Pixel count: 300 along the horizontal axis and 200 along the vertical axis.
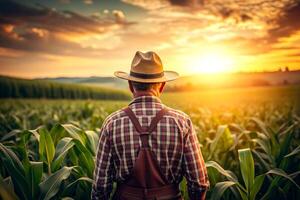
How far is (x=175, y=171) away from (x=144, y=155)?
10.3 inches

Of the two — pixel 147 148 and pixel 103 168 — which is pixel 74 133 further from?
pixel 147 148

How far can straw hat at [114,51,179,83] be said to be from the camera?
7.93 ft

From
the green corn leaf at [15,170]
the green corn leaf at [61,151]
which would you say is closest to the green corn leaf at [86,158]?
the green corn leaf at [61,151]

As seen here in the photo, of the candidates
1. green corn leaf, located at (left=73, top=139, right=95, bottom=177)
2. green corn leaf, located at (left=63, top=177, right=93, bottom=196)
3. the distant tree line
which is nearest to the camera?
green corn leaf, located at (left=63, top=177, right=93, bottom=196)

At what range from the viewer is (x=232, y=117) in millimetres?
8961

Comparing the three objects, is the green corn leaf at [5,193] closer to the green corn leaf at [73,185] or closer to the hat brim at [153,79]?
the green corn leaf at [73,185]

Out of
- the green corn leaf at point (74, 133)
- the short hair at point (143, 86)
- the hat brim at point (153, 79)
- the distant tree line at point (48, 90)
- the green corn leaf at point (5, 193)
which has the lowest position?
the distant tree line at point (48, 90)

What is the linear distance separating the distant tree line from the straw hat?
124 feet

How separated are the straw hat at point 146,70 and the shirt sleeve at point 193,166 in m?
0.33

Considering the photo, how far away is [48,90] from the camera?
4531cm

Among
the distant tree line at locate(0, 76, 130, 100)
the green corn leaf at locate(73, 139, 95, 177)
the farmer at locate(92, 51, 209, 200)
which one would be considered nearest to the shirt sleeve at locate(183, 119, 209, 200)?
the farmer at locate(92, 51, 209, 200)

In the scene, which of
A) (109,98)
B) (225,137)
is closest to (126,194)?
(225,137)

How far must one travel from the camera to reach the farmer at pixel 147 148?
7.59 feet

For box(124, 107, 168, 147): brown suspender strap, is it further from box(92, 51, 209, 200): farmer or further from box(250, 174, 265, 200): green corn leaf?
box(250, 174, 265, 200): green corn leaf
